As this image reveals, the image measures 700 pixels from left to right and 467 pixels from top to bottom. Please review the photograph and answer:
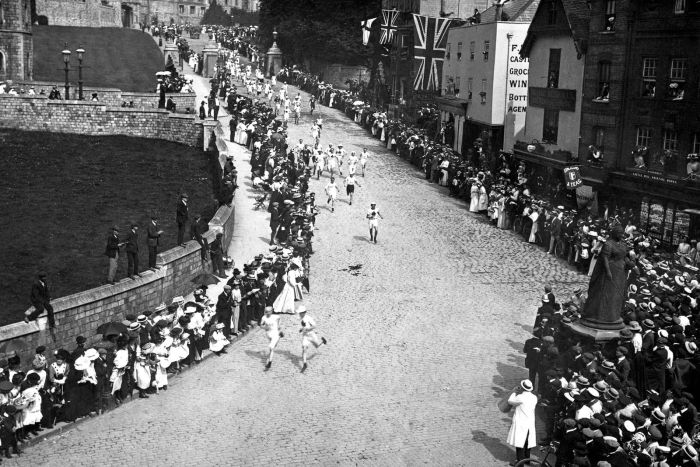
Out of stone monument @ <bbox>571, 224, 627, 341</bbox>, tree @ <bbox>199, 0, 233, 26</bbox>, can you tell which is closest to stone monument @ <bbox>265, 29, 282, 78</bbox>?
stone monument @ <bbox>571, 224, 627, 341</bbox>

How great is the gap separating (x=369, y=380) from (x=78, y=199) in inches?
849

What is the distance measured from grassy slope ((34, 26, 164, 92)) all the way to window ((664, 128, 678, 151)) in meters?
39.1

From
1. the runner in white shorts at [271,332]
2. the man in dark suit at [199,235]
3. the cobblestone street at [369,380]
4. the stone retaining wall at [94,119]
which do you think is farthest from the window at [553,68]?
the runner in white shorts at [271,332]

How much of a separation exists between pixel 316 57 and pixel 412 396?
6908 centimetres

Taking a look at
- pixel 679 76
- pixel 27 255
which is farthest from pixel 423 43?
pixel 27 255

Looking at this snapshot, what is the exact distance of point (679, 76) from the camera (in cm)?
3294

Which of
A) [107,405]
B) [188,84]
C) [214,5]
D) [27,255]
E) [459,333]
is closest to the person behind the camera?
[107,405]

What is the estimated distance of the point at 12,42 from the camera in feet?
208

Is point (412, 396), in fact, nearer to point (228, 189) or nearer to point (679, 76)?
point (228, 189)

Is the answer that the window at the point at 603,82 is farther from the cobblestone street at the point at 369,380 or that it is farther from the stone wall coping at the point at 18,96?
the stone wall coping at the point at 18,96

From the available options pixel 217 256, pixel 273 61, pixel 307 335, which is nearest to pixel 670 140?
pixel 217 256

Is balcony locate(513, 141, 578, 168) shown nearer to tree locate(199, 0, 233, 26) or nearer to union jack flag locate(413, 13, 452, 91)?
union jack flag locate(413, 13, 452, 91)

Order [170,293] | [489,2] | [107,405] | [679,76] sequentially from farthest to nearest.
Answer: [489,2], [679,76], [170,293], [107,405]

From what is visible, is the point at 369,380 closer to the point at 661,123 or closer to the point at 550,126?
the point at 661,123
